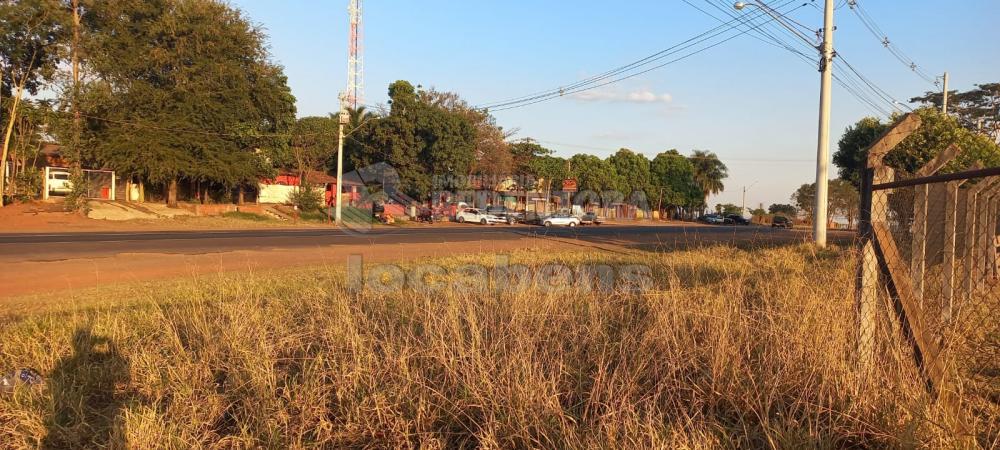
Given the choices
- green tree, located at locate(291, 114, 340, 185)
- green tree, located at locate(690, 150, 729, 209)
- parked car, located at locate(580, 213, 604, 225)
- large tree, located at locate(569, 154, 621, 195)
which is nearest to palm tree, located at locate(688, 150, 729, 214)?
green tree, located at locate(690, 150, 729, 209)

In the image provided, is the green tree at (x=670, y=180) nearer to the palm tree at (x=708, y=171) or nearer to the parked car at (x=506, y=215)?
the palm tree at (x=708, y=171)

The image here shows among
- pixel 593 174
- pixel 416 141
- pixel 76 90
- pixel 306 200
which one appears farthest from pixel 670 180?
pixel 76 90

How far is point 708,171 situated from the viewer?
290ft

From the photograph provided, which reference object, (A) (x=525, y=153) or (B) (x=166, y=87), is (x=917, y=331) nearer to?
(B) (x=166, y=87)

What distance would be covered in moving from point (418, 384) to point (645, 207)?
80011 millimetres

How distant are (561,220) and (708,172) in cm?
5186

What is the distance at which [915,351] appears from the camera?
3.47 m

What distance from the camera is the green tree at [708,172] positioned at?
8769 centimetres

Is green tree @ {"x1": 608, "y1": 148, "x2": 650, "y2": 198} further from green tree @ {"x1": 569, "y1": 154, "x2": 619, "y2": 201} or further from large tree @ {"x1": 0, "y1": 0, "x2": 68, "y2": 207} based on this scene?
large tree @ {"x1": 0, "y1": 0, "x2": 68, "y2": 207}

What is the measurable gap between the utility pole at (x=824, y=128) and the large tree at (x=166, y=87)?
30054 millimetres

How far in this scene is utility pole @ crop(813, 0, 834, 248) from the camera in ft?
50.3

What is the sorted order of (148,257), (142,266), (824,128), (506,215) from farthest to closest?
(506,215), (824,128), (148,257), (142,266)

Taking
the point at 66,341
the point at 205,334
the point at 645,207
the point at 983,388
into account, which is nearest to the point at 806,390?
the point at 983,388

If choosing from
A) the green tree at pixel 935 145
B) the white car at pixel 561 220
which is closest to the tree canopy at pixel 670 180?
the white car at pixel 561 220
